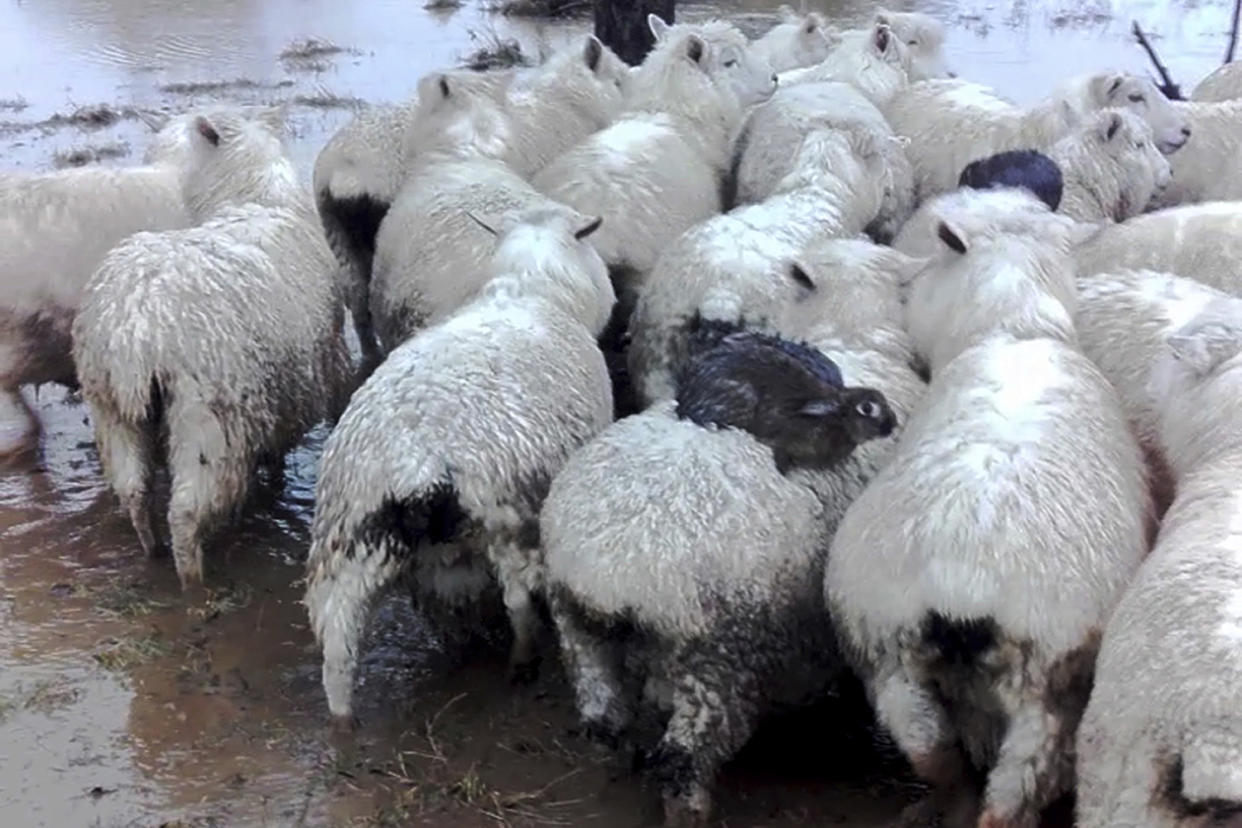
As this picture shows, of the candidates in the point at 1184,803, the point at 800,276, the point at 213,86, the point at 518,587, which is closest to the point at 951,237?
the point at 800,276

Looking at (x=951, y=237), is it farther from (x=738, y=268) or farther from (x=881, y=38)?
(x=881, y=38)

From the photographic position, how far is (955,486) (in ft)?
11.3

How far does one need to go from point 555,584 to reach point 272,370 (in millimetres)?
1734

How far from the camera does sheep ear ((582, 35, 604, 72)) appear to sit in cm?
755

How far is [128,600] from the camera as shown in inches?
194

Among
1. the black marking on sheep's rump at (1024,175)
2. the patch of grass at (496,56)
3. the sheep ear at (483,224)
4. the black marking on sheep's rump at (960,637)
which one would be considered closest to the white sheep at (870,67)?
the black marking on sheep's rump at (1024,175)

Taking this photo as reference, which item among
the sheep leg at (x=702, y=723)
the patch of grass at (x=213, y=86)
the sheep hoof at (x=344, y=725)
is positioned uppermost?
the sheep leg at (x=702, y=723)

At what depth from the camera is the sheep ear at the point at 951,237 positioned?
15.2 ft

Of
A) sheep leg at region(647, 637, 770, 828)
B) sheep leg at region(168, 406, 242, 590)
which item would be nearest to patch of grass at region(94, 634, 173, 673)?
sheep leg at region(168, 406, 242, 590)

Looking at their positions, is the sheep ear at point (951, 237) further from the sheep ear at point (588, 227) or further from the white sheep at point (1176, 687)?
the white sheep at point (1176, 687)

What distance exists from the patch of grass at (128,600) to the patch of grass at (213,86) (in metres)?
7.96

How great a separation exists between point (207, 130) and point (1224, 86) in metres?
5.08

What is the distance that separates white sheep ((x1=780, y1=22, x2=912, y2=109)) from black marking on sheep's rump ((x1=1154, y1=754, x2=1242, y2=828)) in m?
5.09

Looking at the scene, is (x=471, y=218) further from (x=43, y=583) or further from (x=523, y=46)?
(x=523, y=46)
